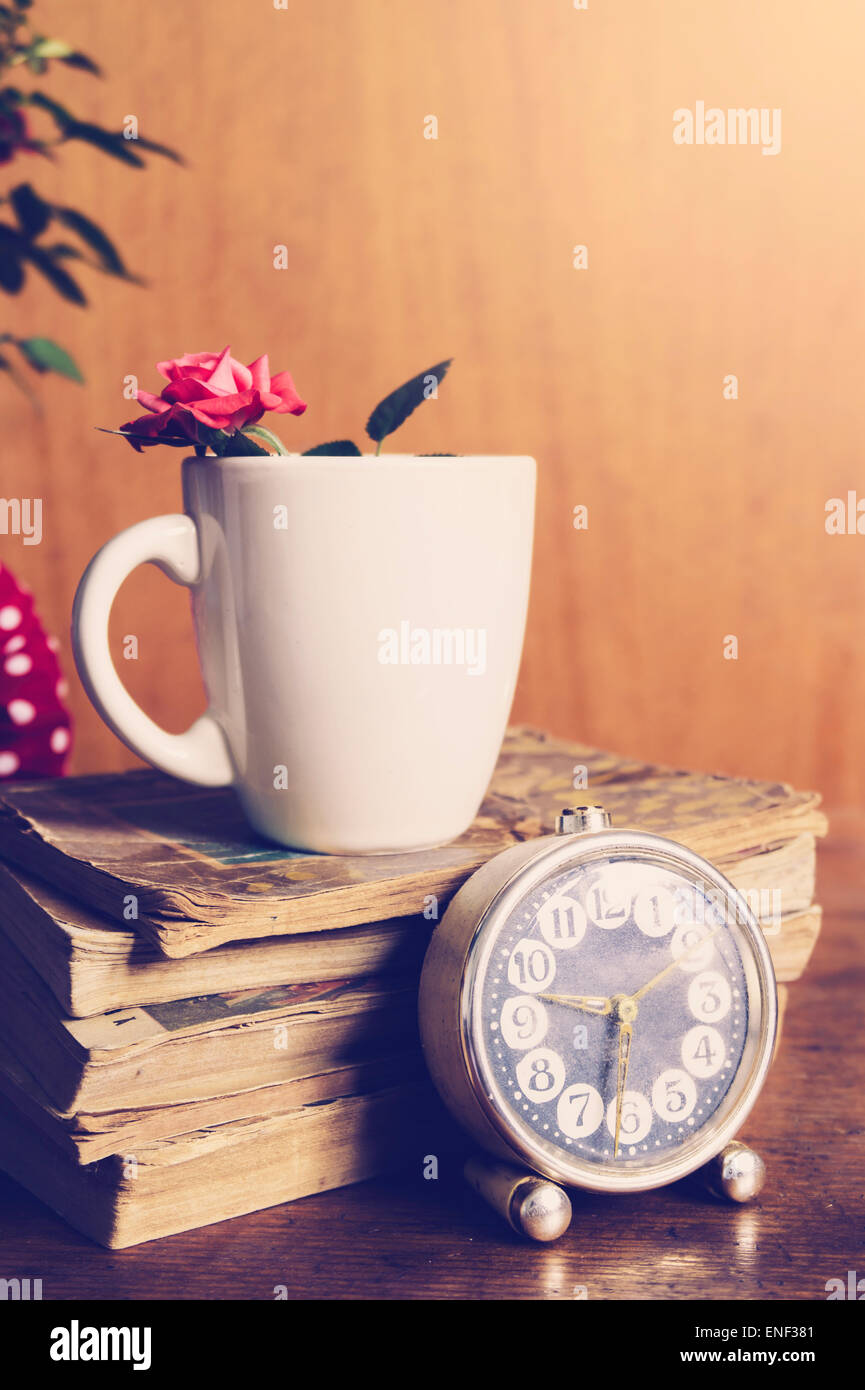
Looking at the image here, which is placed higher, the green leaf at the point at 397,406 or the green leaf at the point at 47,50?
the green leaf at the point at 47,50

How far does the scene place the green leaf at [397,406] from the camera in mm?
763

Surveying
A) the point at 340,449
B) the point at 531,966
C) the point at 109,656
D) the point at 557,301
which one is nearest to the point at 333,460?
the point at 340,449

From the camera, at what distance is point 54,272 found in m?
0.98

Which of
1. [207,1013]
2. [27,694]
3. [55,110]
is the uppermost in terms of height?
[55,110]

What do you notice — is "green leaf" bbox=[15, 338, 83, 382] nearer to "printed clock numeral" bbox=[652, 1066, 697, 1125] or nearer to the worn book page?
the worn book page

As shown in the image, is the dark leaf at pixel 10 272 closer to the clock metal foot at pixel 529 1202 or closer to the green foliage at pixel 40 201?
the green foliage at pixel 40 201

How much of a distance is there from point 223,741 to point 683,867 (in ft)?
0.92

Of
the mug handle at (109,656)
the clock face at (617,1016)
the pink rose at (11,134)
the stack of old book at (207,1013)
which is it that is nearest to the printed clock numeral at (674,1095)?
the clock face at (617,1016)

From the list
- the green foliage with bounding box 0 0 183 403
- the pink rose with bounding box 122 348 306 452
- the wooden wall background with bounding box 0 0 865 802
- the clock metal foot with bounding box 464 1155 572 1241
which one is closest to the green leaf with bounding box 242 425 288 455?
the pink rose with bounding box 122 348 306 452

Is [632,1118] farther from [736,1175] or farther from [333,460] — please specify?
[333,460]

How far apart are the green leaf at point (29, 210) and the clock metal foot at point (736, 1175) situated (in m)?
0.79

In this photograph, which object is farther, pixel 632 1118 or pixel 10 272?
pixel 10 272

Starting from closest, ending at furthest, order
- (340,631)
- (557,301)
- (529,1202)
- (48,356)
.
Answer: (529,1202) → (340,631) → (48,356) → (557,301)

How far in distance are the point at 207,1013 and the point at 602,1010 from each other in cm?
20
